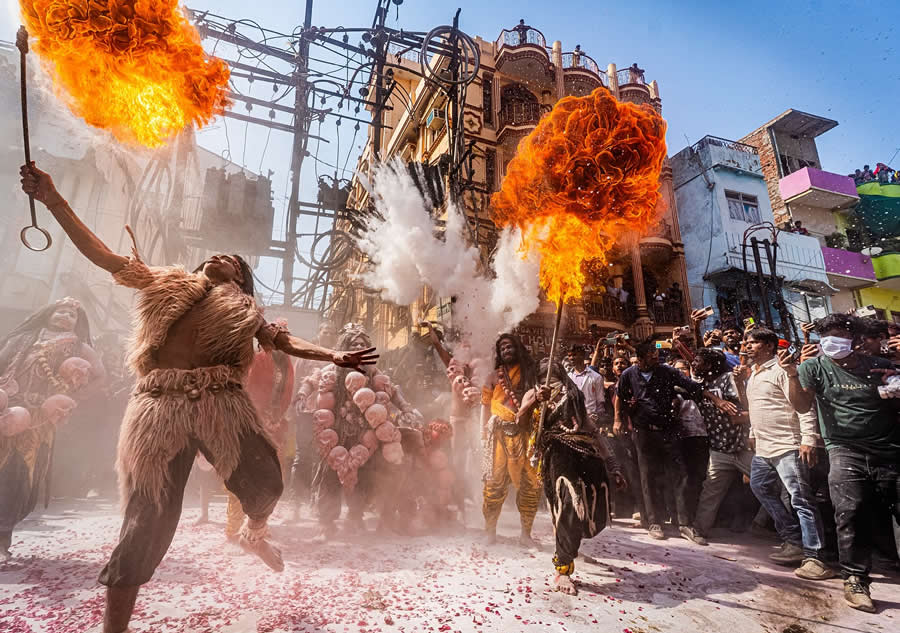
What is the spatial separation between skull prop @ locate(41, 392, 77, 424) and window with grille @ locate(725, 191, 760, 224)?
26.8 m

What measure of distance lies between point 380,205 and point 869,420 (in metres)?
10.4

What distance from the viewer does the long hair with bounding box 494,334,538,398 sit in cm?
484

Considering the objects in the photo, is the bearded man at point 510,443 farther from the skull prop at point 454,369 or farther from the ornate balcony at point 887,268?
the ornate balcony at point 887,268

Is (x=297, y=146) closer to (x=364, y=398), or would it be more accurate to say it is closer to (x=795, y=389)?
(x=364, y=398)

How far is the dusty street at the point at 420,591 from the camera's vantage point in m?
2.79

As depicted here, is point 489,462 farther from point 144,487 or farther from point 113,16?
point 113,16

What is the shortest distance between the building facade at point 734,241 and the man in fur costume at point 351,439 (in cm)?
2089

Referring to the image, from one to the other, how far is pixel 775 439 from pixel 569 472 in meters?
2.55

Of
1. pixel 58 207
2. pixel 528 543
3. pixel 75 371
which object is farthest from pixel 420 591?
pixel 75 371

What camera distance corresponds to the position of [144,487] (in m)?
2.33

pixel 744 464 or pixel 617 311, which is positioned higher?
pixel 617 311

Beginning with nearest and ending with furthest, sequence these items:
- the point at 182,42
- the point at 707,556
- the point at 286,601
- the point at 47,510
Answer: the point at 286,601 → the point at 182,42 → the point at 707,556 → the point at 47,510

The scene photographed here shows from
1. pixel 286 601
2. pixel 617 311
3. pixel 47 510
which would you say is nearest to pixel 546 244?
pixel 286 601

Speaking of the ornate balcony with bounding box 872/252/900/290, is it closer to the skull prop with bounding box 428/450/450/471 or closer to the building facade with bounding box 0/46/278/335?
the skull prop with bounding box 428/450/450/471
